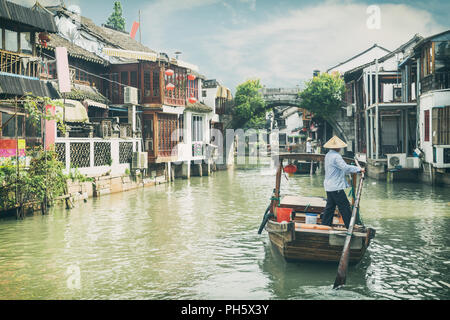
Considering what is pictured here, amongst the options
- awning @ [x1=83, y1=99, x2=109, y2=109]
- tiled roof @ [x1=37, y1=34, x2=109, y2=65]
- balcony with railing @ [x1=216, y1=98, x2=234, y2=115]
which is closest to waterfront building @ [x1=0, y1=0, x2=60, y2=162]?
tiled roof @ [x1=37, y1=34, x2=109, y2=65]

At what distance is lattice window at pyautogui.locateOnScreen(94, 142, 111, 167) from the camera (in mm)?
19922

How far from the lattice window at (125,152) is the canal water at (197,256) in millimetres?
5069

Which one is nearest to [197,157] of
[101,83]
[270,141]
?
[101,83]

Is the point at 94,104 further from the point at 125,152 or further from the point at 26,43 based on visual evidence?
the point at 26,43

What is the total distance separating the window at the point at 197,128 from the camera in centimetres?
3016

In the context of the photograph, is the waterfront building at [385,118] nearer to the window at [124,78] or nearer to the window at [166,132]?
the window at [166,132]

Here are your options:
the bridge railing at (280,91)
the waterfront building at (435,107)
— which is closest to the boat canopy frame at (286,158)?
the waterfront building at (435,107)

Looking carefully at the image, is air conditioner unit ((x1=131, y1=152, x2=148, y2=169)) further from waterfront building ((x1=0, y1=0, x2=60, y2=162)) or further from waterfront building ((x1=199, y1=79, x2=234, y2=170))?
waterfront building ((x1=199, y1=79, x2=234, y2=170))

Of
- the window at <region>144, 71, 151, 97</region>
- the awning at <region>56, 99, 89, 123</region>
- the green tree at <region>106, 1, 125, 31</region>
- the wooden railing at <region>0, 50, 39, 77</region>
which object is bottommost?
the awning at <region>56, 99, 89, 123</region>

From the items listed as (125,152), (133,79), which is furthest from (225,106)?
(125,152)

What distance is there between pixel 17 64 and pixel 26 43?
0.89 metres

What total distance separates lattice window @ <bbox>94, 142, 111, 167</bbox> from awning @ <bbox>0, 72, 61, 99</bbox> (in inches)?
167

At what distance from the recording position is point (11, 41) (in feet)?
50.8

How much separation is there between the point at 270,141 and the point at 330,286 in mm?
60768
